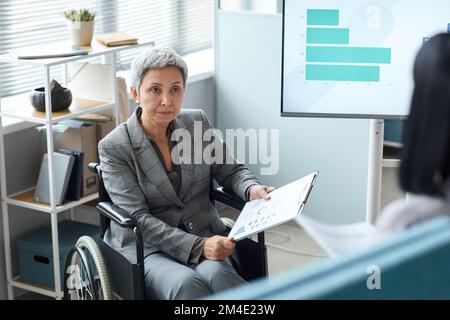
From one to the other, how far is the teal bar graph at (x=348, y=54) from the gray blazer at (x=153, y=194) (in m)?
0.60

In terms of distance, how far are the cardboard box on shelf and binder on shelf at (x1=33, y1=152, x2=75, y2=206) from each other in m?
0.11

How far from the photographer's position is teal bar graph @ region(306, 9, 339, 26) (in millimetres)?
2844

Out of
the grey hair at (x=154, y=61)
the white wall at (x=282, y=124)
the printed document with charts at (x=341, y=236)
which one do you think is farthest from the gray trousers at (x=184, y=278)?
the white wall at (x=282, y=124)

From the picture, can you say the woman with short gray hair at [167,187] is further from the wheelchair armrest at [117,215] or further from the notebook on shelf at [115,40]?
the notebook on shelf at [115,40]

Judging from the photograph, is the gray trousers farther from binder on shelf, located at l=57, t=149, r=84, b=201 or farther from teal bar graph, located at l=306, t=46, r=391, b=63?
teal bar graph, located at l=306, t=46, r=391, b=63

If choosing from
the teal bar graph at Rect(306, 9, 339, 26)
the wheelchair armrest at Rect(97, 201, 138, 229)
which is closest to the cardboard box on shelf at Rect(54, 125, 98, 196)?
the wheelchair armrest at Rect(97, 201, 138, 229)

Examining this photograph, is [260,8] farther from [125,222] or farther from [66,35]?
[125,222]

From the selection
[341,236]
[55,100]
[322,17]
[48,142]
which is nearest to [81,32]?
[55,100]

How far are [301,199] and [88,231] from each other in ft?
4.55

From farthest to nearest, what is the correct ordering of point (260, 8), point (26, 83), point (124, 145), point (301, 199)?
point (260, 8), point (26, 83), point (124, 145), point (301, 199)

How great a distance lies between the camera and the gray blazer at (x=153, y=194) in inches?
93.2

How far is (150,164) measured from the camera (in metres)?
2.43
